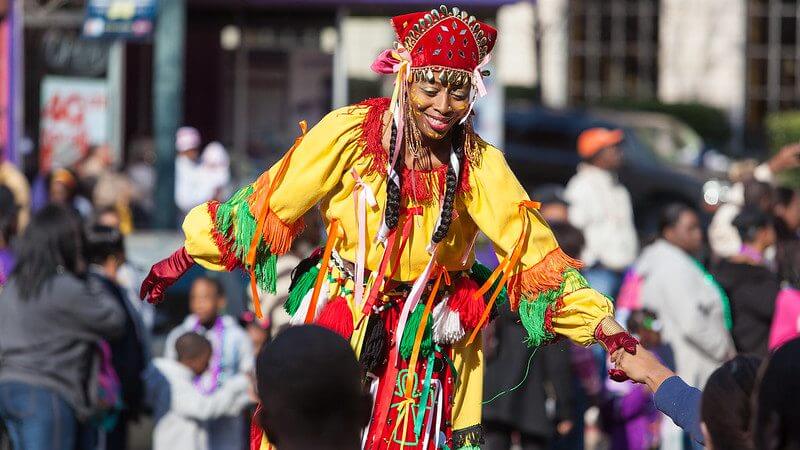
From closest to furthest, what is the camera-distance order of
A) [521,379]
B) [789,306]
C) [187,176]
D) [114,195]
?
[789,306]
[521,379]
[114,195]
[187,176]

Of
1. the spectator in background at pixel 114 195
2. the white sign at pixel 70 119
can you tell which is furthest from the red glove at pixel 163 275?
the white sign at pixel 70 119

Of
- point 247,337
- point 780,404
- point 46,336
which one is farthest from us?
point 247,337

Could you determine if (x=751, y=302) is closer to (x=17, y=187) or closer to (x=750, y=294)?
(x=750, y=294)

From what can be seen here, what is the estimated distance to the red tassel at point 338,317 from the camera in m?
5.14

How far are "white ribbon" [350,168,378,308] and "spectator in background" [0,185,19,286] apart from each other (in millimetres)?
3118

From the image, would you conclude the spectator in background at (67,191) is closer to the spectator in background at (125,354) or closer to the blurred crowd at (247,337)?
the blurred crowd at (247,337)

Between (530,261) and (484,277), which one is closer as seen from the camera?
(530,261)

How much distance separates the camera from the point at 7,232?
339 inches

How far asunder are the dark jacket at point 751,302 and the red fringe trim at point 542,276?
3211 millimetres

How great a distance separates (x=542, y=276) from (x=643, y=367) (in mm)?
599

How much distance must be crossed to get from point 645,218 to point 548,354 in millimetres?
10021

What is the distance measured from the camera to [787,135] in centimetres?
2450

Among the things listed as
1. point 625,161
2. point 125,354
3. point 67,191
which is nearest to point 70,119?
point 67,191

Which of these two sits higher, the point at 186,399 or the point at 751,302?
the point at 751,302
